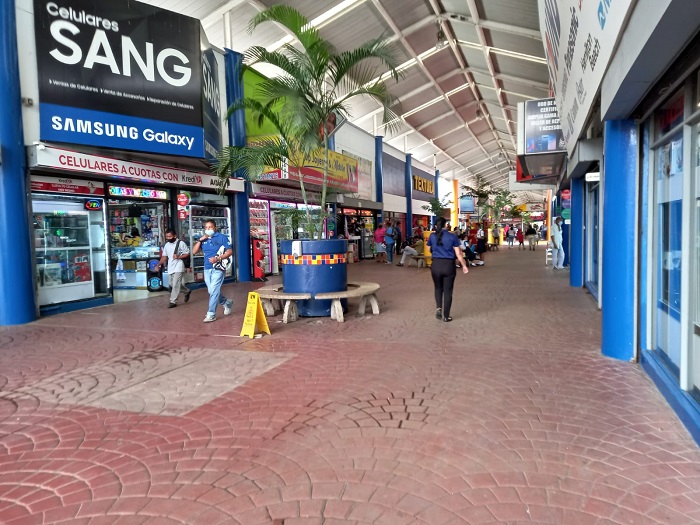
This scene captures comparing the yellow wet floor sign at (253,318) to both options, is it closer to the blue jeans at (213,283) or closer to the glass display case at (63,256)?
the blue jeans at (213,283)

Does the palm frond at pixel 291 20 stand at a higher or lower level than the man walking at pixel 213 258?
higher

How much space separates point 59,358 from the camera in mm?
5824

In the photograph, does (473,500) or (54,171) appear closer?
(473,500)

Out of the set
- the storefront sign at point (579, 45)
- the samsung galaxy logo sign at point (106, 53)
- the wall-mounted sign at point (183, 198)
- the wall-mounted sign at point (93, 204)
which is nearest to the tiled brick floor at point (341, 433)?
the storefront sign at point (579, 45)

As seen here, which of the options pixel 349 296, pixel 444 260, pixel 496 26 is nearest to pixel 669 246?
pixel 444 260

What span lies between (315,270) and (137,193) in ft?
17.3

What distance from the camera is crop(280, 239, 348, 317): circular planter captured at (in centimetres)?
777

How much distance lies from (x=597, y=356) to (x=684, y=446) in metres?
2.22

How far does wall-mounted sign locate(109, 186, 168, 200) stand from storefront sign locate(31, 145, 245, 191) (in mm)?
418

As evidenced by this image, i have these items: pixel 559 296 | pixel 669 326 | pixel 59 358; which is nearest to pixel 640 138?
pixel 669 326

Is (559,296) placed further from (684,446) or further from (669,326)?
(684,446)

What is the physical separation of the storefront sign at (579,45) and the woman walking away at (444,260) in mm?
2258

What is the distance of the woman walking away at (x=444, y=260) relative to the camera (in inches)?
295

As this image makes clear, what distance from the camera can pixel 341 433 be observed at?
3.46 meters
